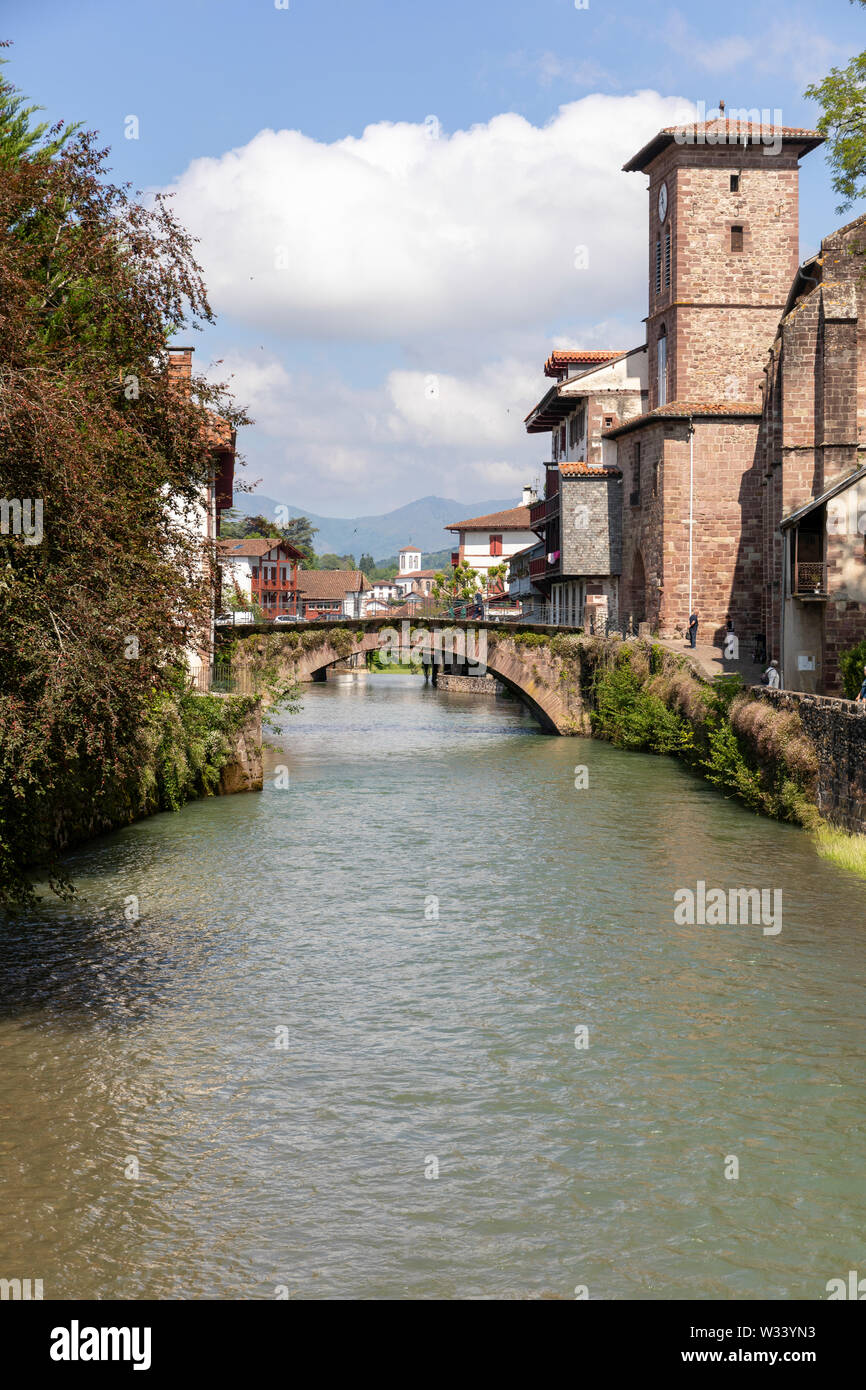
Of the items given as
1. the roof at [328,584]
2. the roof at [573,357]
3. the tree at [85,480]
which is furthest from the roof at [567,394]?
the roof at [328,584]

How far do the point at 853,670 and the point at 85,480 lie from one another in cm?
2212

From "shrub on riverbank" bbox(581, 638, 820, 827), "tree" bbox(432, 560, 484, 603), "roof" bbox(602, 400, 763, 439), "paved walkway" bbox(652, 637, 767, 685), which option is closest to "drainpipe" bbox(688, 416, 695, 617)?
"roof" bbox(602, 400, 763, 439)

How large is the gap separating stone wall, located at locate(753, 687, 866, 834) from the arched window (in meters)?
30.1

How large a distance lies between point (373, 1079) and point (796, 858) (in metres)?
12.6

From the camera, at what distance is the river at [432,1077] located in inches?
372

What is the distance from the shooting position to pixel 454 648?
5000cm

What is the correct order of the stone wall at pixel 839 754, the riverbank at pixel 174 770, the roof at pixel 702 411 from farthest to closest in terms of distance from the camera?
the roof at pixel 702 411 → the stone wall at pixel 839 754 → the riverbank at pixel 174 770

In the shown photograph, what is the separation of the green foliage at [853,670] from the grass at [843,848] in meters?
6.44

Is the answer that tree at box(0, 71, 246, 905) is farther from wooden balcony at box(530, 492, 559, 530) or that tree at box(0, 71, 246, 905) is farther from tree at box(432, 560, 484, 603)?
tree at box(432, 560, 484, 603)

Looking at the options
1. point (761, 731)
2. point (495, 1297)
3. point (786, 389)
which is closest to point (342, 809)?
point (761, 731)

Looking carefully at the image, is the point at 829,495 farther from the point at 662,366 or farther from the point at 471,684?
the point at 471,684

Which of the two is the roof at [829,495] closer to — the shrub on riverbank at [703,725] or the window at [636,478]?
the shrub on riverbank at [703,725]
